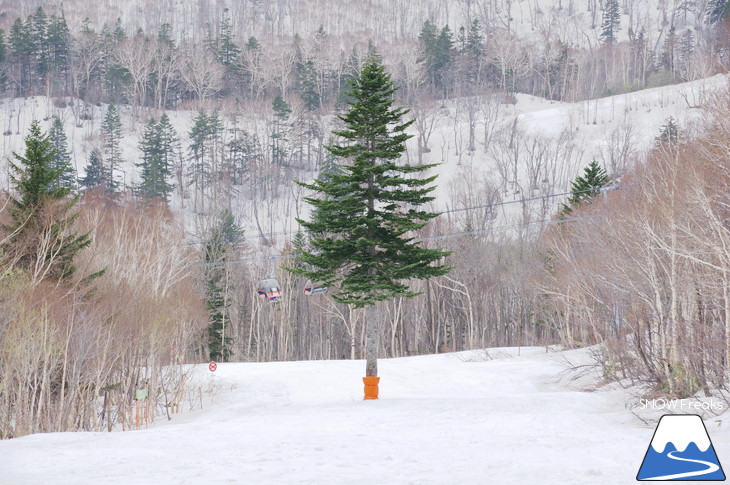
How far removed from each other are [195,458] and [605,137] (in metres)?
79.2

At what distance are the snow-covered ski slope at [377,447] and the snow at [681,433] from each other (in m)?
0.65

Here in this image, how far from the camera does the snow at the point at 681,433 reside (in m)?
8.21

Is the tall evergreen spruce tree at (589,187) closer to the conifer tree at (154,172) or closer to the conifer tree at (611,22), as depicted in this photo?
the conifer tree at (154,172)

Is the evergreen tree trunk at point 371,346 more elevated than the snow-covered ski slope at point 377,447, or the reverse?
the evergreen tree trunk at point 371,346

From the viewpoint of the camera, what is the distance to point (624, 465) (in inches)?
371

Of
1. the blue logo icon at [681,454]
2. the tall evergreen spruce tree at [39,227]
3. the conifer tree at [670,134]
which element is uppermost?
the conifer tree at [670,134]

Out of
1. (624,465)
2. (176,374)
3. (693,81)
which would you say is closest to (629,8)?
(693,81)

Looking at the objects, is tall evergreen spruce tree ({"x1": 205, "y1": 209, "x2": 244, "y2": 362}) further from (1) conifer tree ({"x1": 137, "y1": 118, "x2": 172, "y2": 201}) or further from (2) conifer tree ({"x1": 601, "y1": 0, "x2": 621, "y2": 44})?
(2) conifer tree ({"x1": 601, "y1": 0, "x2": 621, "y2": 44})

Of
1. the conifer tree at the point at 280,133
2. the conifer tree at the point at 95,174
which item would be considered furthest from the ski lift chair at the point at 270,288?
the conifer tree at the point at 280,133

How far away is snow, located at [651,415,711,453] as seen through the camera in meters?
8.21

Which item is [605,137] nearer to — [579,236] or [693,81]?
[693,81]

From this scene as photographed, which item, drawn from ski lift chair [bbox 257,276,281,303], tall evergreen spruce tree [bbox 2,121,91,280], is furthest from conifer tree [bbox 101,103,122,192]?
tall evergreen spruce tree [bbox 2,121,91,280]

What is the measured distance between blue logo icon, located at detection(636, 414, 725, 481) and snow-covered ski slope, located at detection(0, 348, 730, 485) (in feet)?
1.32

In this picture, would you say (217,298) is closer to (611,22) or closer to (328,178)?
(328,178)
